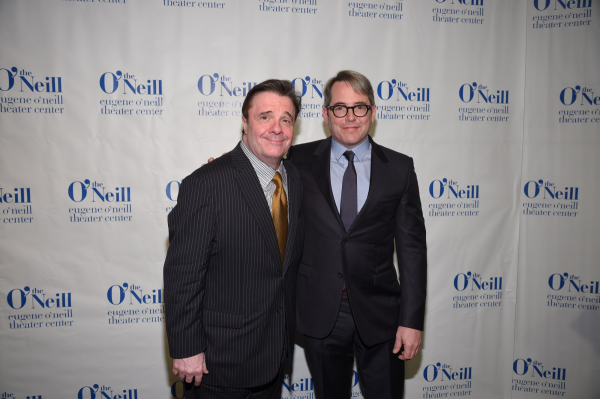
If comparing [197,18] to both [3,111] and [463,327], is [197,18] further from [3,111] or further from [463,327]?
[463,327]

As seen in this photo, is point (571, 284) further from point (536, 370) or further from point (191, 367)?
point (191, 367)

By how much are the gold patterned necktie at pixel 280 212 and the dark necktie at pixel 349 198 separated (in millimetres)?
351

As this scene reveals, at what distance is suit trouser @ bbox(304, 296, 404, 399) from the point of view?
6.23 ft

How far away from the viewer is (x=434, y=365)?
113 inches

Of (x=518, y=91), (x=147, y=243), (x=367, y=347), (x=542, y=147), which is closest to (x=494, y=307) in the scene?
(x=542, y=147)

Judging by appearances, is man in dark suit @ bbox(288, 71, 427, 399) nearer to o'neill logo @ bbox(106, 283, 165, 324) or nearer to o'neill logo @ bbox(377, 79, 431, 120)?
o'neill logo @ bbox(377, 79, 431, 120)

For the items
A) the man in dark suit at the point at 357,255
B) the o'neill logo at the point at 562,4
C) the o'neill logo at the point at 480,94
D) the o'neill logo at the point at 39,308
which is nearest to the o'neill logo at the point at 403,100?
the o'neill logo at the point at 480,94

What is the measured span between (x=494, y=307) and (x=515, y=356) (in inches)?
18.3

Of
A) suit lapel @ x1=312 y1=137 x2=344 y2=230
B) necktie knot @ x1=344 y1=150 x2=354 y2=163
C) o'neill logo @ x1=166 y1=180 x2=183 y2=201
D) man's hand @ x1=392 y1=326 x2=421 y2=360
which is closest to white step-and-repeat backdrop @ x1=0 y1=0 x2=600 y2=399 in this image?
o'neill logo @ x1=166 y1=180 x2=183 y2=201

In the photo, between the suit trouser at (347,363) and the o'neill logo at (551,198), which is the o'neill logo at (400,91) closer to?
the o'neill logo at (551,198)

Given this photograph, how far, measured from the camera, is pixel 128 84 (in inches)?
95.8

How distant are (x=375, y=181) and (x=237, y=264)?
855mm

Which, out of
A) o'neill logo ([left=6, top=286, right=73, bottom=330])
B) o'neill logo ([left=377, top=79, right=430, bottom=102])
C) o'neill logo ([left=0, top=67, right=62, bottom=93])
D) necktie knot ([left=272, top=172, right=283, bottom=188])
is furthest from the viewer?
o'neill logo ([left=377, top=79, right=430, bottom=102])

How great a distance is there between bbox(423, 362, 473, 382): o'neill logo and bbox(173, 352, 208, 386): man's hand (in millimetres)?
2159
